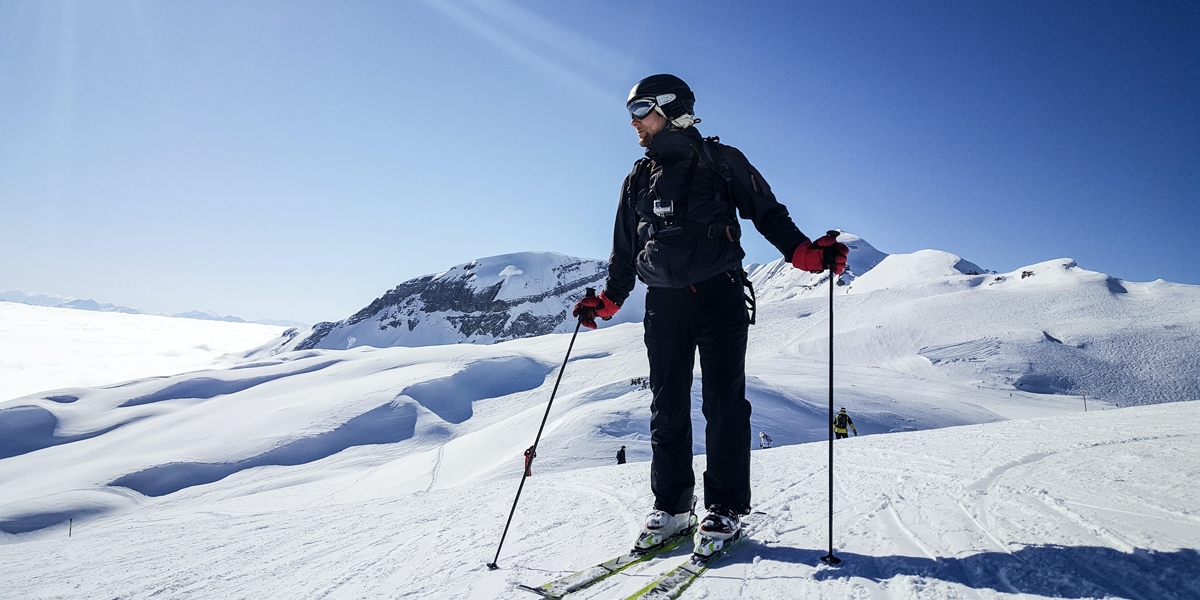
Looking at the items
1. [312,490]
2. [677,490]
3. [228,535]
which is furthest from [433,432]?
[677,490]

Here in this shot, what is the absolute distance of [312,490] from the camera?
2086 cm

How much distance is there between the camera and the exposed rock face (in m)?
168

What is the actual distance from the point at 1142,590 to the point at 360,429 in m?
32.5

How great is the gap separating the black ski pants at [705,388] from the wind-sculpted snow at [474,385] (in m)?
31.5

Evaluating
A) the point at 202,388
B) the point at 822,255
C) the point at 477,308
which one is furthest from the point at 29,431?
the point at 477,308

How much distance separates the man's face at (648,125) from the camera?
2996 millimetres

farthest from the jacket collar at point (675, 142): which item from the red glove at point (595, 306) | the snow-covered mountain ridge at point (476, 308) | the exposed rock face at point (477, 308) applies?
the exposed rock face at point (477, 308)

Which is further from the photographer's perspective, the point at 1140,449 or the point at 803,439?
the point at 803,439

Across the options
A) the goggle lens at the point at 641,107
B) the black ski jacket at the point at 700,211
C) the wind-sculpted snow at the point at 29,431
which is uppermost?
the goggle lens at the point at 641,107

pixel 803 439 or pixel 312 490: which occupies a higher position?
pixel 803 439

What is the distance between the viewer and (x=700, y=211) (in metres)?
2.82

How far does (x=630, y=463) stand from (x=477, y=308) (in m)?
177

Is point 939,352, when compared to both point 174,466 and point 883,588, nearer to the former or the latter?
point 883,588

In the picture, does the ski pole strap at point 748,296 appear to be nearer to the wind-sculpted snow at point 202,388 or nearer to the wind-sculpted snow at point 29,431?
the wind-sculpted snow at point 29,431
